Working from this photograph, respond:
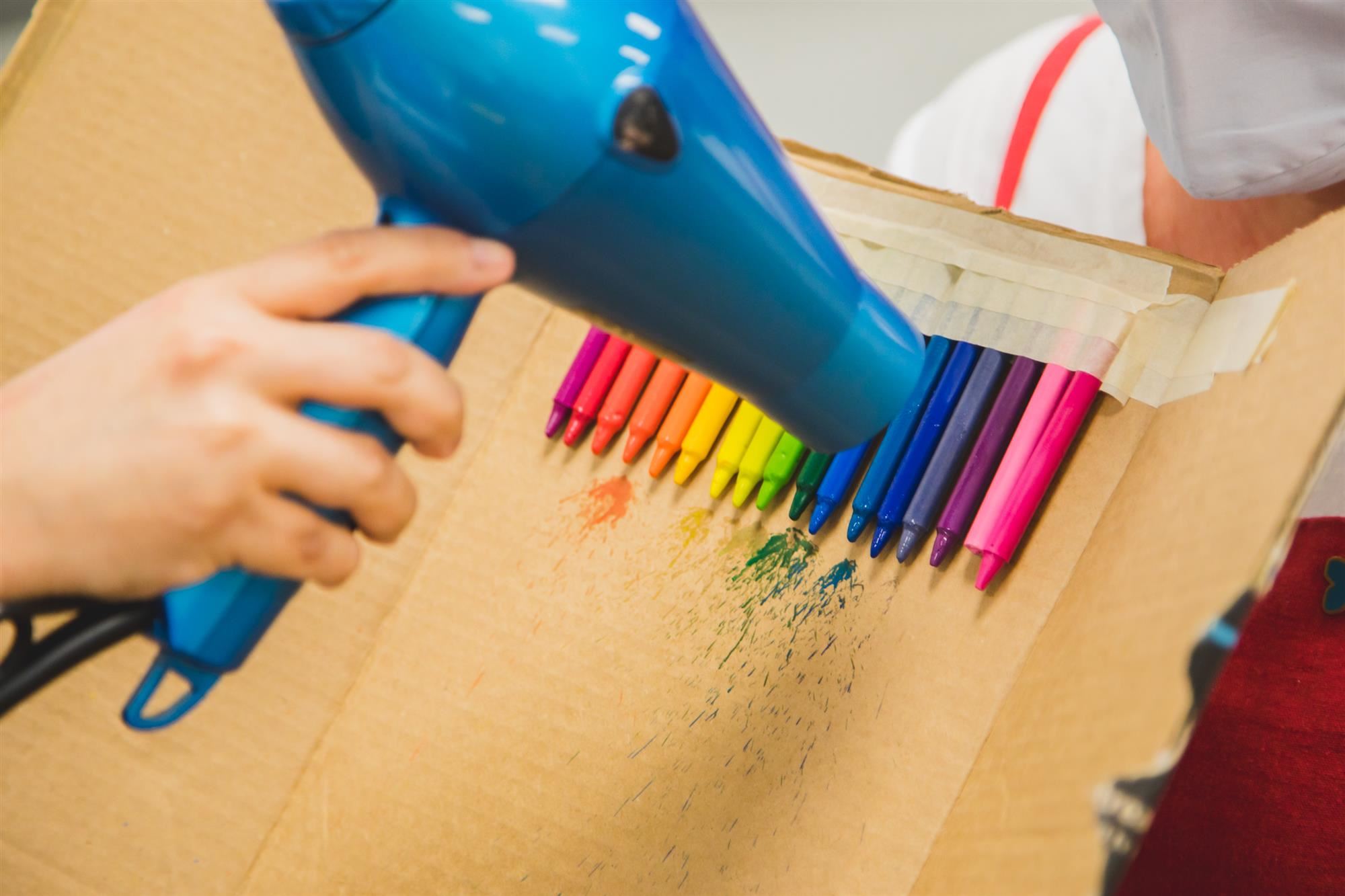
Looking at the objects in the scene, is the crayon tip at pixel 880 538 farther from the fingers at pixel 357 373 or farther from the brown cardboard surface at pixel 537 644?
the fingers at pixel 357 373

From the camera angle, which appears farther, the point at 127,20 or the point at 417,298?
the point at 127,20

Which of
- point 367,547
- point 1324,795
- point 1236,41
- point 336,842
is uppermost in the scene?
point 1236,41

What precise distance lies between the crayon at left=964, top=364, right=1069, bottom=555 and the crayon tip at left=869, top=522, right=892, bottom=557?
0.03 metres

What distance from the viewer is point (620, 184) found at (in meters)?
0.23

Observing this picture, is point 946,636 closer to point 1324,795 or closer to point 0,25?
point 1324,795

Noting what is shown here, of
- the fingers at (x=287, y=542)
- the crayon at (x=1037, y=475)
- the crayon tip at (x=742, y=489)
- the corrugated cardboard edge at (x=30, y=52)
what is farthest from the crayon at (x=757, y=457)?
the corrugated cardboard edge at (x=30, y=52)

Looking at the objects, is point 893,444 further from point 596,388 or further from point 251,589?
point 251,589

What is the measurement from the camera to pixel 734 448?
16.4 inches

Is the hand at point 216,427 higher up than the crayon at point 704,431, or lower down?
lower down

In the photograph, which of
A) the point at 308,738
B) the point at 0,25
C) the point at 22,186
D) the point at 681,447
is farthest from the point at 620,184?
the point at 0,25

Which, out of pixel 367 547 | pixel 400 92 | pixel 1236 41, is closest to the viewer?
pixel 400 92

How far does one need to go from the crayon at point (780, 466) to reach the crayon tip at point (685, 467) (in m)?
0.03

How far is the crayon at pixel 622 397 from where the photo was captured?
0.44 m

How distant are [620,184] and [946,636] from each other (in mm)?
241
